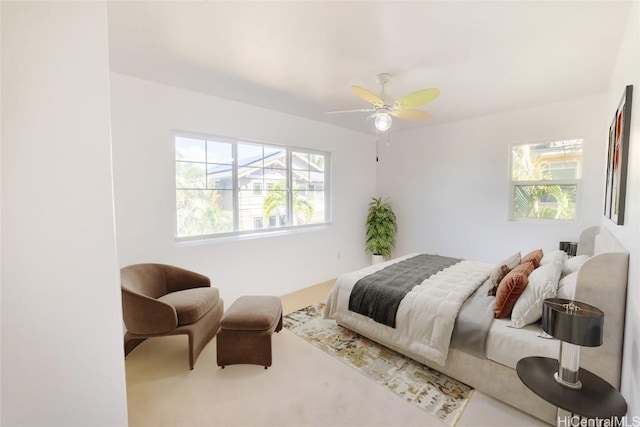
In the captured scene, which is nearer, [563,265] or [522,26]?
[522,26]

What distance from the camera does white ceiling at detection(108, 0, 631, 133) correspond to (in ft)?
5.63

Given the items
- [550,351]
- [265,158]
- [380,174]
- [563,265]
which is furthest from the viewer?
[380,174]

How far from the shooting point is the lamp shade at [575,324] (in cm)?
121

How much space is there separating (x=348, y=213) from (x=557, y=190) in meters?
2.97

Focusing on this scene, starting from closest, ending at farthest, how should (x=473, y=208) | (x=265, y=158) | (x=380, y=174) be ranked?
(x=265, y=158) < (x=473, y=208) < (x=380, y=174)

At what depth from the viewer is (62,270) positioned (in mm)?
940

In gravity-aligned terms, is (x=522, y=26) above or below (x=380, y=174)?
above

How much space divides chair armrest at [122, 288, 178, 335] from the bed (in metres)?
1.50

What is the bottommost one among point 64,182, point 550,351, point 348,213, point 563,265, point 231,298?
point 231,298

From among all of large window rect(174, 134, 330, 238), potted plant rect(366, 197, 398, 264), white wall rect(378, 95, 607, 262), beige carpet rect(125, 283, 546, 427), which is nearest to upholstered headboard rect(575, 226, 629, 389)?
beige carpet rect(125, 283, 546, 427)

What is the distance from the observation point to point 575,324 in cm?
122

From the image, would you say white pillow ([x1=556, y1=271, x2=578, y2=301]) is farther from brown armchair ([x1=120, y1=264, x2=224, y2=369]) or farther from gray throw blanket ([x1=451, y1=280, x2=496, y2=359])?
brown armchair ([x1=120, y1=264, x2=224, y2=369])

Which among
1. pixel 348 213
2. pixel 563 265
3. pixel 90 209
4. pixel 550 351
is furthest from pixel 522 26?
pixel 348 213

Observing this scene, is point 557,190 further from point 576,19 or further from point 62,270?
point 62,270
